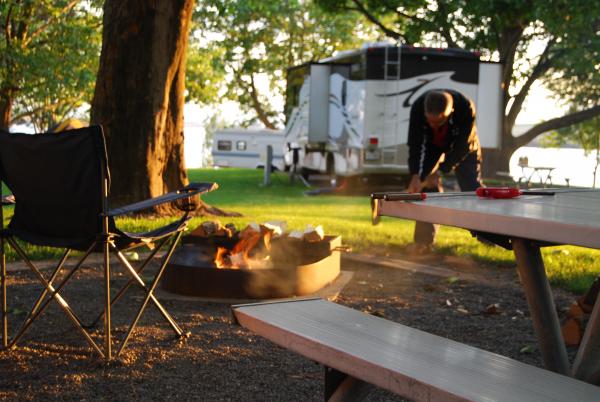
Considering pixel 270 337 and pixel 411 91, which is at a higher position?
pixel 411 91

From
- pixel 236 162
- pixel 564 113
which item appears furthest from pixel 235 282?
pixel 236 162

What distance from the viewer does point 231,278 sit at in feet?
15.9

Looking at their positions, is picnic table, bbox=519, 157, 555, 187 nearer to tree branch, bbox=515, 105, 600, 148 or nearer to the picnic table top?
tree branch, bbox=515, 105, 600, 148

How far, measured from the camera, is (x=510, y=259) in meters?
6.48

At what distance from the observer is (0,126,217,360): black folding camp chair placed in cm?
347

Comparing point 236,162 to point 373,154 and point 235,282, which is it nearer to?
point 373,154

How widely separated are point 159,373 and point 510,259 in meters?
3.79

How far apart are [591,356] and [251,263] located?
279cm

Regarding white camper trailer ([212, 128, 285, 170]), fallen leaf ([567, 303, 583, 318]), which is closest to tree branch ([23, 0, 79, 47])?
white camper trailer ([212, 128, 285, 170])

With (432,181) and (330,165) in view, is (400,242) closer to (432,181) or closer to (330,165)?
(432,181)

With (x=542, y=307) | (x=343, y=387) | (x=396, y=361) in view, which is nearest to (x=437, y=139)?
(x=542, y=307)

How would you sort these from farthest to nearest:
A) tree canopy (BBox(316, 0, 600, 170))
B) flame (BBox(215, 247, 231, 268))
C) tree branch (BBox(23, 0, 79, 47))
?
1. tree branch (BBox(23, 0, 79, 47))
2. tree canopy (BBox(316, 0, 600, 170))
3. flame (BBox(215, 247, 231, 268))

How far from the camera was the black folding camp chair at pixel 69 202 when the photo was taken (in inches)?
137

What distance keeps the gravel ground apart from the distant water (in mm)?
17923
